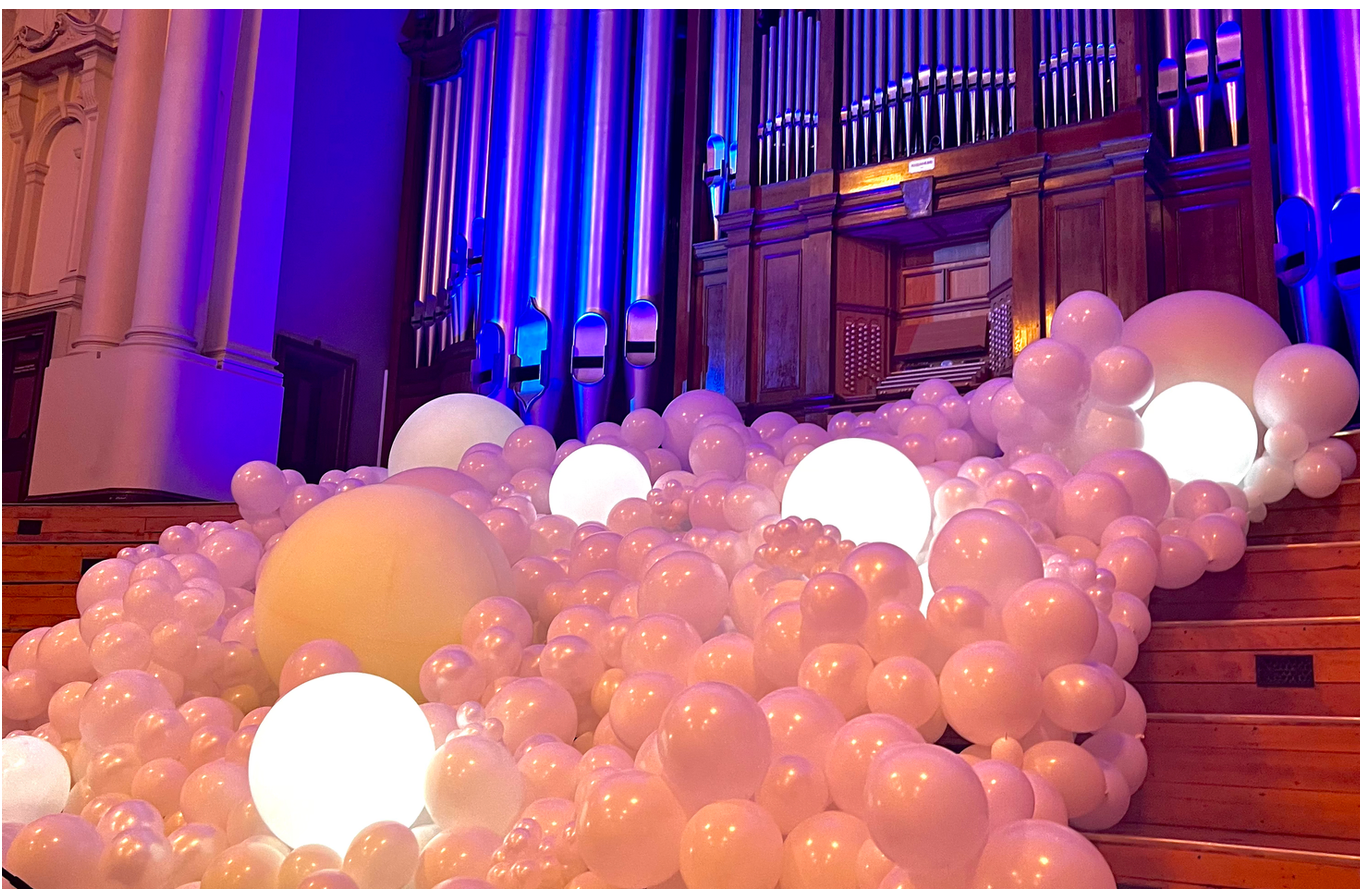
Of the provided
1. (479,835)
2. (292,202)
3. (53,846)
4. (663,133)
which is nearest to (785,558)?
(479,835)

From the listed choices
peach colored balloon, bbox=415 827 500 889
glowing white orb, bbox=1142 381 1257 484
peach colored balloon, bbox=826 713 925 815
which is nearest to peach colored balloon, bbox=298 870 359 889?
peach colored balloon, bbox=415 827 500 889

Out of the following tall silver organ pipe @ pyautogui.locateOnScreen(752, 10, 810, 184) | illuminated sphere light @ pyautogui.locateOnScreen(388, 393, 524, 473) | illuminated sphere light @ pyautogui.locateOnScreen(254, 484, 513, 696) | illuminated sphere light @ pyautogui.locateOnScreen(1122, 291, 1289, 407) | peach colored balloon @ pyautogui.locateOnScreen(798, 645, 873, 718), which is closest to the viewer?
peach colored balloon @ pyautogui.locateOnScreen(798, 645, 873, 718)

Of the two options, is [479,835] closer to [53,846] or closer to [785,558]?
[53,846]

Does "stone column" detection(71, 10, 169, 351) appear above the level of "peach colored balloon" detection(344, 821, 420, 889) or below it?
above

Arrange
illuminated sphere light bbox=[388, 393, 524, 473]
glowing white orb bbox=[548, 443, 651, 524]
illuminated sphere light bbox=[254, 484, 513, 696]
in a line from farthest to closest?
illuminated sphere light bbox=[388, 393, 524, 473], glowing white orb bbox=[548, 443, 651, 524], illuminated sphere light bbox=[254, 484, 513, 696]

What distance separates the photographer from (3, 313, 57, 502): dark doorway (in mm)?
5281

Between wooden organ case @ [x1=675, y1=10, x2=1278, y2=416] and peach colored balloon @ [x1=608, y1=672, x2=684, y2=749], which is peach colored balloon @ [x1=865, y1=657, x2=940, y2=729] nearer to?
peach colored balloon @ [x1=608, y1=672, x2=684, y2=749]

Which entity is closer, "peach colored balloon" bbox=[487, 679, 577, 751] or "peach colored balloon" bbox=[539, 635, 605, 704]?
"peach colored balloon" bbox=[487, 679, 577, 751]

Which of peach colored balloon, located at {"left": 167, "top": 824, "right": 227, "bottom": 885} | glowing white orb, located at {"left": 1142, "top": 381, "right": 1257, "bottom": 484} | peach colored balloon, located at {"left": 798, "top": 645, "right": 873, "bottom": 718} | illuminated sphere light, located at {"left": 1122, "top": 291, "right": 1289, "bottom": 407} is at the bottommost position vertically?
peach colored balloon, located at {"left": 167, "top": 824, "right": 227, "bottom": 885}

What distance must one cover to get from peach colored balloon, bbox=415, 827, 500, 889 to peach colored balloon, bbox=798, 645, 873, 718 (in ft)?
1.74

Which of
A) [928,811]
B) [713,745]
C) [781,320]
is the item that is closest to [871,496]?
[713,745]

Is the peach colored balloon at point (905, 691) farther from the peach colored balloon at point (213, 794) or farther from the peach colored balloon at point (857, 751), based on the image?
the peach colored balloon at point (213, 794)

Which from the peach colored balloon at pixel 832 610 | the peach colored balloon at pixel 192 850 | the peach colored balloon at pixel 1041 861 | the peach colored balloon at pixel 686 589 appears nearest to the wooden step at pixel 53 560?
the peach colored balloon at pixel 192 850

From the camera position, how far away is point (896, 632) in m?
1.80
